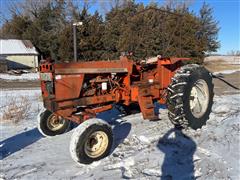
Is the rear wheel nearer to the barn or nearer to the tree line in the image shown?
the tree line

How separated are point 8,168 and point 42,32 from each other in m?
37.8

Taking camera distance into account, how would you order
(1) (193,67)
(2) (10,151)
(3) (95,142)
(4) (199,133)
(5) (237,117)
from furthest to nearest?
(5) (237,117), (1) (193,67), (4) (199,133), (2) (10,151), (3) (95,142)

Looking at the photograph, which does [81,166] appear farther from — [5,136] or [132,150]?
[5,136]

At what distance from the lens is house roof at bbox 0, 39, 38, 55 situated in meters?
38.6

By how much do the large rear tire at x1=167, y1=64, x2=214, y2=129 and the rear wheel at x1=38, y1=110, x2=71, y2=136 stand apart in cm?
247

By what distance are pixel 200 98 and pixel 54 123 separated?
3481 mm

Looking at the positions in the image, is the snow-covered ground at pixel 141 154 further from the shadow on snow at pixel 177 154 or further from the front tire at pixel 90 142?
the front tire at pixel 90 142

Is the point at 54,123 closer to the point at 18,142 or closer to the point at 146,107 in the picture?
the point at 18,142

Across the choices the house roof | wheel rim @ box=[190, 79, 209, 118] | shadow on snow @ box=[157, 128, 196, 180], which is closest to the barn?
the house roof

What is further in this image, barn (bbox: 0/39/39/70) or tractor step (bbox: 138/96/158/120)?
barn (bbox: 0/39/39/70)

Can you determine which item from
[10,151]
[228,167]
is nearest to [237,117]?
[228,167]

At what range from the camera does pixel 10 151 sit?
5848 mm

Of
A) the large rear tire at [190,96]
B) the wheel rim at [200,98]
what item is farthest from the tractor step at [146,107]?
the wheel rim at [200,98]

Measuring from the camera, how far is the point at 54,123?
272 inches
